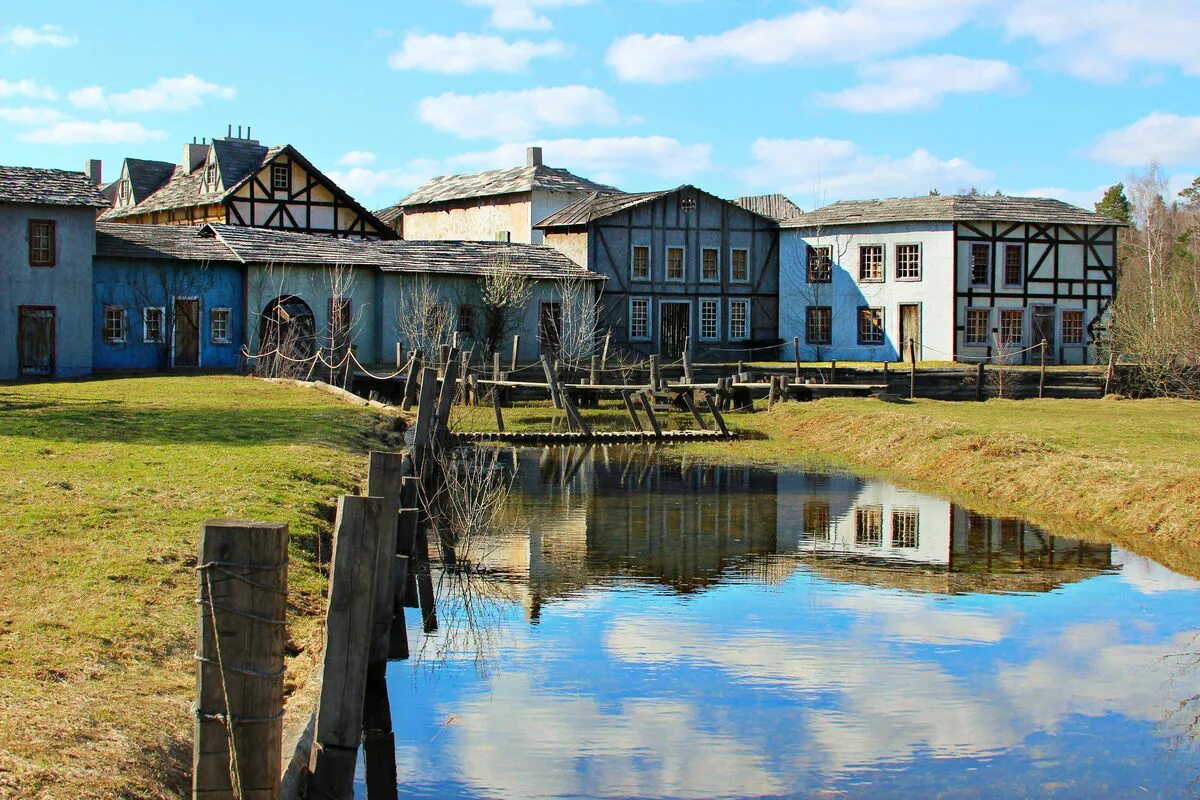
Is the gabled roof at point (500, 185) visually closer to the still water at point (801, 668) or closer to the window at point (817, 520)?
the window at point (817, 520)

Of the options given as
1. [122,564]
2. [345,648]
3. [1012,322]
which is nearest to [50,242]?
[122,564]

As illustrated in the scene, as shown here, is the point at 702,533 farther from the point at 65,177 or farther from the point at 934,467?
the point at 65,177

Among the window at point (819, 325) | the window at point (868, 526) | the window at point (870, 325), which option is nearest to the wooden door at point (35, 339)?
the window at point (868, 526)

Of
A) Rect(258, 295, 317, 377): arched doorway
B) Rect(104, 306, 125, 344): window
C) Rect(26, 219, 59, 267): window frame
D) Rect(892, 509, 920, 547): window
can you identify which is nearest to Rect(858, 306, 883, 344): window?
Rect(258, 295, 317, 377): arched doorway

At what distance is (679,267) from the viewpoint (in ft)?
174

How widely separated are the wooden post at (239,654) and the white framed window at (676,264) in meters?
48.0

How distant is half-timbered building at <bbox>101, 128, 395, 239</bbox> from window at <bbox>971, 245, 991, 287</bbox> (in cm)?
2285

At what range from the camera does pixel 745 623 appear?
12.9 meters

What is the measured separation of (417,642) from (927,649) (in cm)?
446

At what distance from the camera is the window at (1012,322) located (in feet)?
170

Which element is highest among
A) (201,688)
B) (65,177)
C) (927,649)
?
(65,177)

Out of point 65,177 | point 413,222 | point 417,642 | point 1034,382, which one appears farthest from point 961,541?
point 413,222

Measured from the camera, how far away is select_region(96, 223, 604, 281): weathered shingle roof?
41.1 meters

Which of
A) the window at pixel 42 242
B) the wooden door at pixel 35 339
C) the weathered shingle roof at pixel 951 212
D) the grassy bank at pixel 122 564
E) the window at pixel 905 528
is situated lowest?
the window at pixel 905 528
